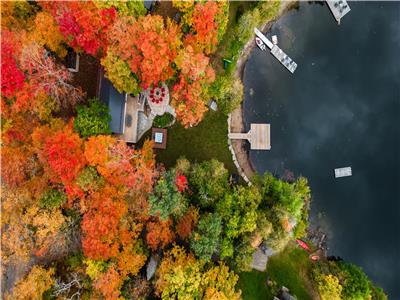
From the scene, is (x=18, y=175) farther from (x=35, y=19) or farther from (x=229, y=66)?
(x=229, y=66)

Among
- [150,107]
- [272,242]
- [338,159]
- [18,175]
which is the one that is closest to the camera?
[18,175]

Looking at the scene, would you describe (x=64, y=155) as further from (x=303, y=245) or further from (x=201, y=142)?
(x=303, y=245)

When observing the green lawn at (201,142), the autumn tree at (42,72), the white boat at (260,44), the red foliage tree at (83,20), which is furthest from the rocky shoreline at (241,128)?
the autumn tree at (42,72)

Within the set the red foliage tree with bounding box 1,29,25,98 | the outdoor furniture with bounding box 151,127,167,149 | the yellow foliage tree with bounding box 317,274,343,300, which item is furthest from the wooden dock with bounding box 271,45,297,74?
the red foliage tree with bounding box 1,29,25,98

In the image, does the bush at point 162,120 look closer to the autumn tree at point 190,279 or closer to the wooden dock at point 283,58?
the autumn tree at point 190,279

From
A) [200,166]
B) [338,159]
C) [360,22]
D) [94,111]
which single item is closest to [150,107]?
[94,111]

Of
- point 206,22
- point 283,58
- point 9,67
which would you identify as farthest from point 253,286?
point 9,67

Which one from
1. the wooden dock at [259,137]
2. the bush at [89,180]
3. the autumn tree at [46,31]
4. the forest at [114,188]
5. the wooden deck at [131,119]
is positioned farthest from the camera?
the wooden dock at [259,137]
